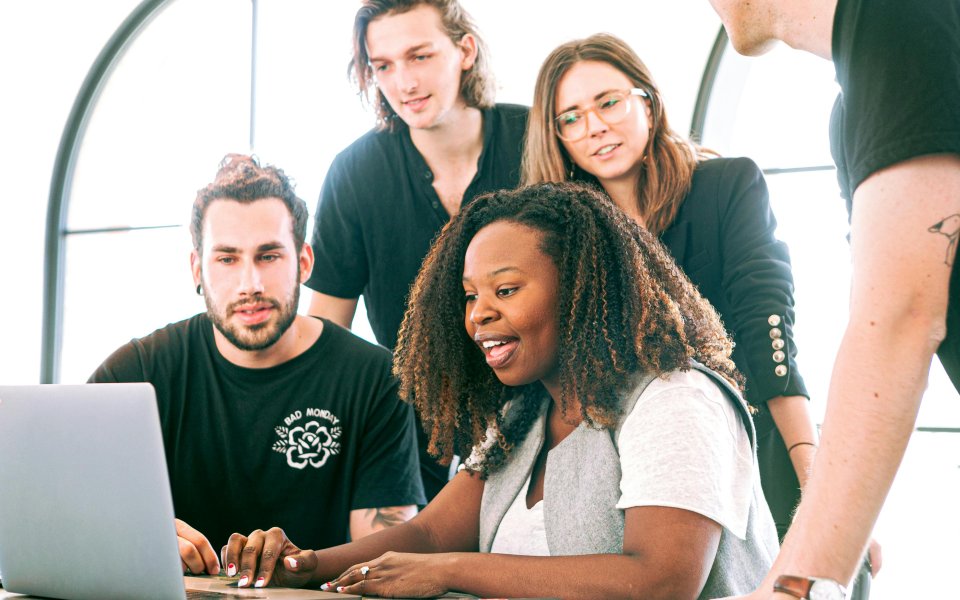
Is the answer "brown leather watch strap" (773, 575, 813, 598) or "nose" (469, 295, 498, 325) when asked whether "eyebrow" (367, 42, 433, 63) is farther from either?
"brown leather watch strap" (773, 575, 813, 598)

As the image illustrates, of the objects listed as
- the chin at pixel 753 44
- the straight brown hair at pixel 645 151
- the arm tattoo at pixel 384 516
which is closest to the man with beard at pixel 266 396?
the arm tattoo at pixel 384 516

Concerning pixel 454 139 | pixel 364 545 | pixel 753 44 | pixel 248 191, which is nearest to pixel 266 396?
pixel 248 191

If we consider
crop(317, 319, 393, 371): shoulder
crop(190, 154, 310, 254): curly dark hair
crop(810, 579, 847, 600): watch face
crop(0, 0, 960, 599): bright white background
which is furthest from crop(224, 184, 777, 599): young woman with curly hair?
crop(0, 0, 960, 599): bright white background

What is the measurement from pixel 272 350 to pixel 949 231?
1555mm

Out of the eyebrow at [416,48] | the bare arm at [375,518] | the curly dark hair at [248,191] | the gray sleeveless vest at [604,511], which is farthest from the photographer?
the eyebrow at [416,48]

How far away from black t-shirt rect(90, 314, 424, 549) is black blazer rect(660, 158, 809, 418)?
0.67m

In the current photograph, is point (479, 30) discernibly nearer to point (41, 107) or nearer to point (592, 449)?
point (592, 449)

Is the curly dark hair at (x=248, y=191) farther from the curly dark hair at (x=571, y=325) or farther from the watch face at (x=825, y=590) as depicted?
the watch face at (x=825, y=590)

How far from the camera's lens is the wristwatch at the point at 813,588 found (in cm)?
82

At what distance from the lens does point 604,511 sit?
1.38 metres

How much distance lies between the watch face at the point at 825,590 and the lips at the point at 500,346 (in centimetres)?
76

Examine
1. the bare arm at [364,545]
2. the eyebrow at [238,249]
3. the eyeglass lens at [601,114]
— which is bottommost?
the bare arm at [364,545]

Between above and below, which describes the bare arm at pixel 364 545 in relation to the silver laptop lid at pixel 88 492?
below

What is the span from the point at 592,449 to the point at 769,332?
622 millimetres
